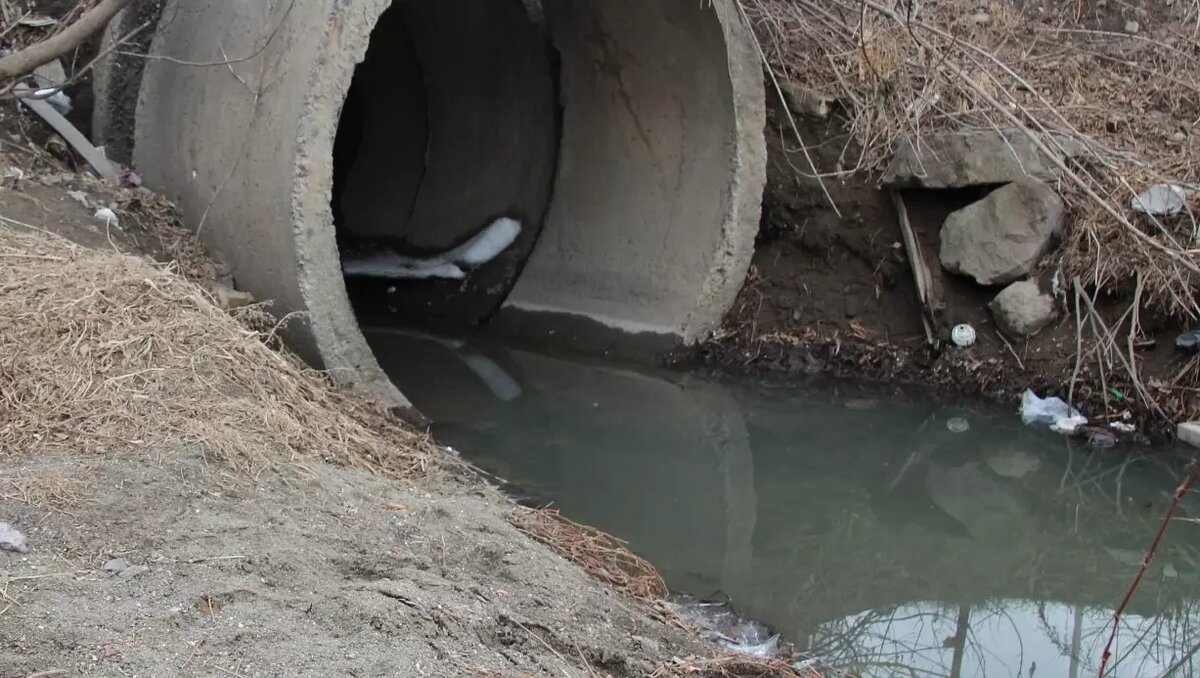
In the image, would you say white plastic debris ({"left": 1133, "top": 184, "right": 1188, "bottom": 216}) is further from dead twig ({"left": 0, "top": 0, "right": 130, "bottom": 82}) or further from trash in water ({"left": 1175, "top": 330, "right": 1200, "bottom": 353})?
dead twig ({"left": 0, "top": 0, "right": 130, "bottom": 82})

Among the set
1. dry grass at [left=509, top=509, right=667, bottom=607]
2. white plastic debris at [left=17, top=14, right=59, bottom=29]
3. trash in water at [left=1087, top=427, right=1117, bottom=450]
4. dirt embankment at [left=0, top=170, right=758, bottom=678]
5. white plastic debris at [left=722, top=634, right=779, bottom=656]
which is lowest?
white plastic debris at [left=722, top=634, right=779, bottom=656]

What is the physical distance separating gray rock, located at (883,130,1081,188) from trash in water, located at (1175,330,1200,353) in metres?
1.04

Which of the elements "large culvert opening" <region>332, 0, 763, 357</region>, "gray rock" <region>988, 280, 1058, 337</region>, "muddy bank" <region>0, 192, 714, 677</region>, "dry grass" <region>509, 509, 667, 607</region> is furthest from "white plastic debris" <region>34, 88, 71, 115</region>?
"gray rock" <region>988, 280, 1058, 337</region>

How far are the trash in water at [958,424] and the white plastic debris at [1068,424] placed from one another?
0.39 m

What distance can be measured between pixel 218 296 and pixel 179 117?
117 cm

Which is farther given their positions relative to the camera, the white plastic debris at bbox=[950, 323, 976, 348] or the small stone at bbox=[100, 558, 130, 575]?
the white plastic debris at bbox=[950, 323, 976, 348]

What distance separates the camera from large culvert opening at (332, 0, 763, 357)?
6145 millimetres

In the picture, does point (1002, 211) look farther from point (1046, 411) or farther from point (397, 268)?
point (397, 268)

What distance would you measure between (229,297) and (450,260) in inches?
125

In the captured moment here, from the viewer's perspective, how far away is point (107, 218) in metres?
4.79

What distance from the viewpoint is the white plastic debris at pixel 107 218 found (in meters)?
4.76

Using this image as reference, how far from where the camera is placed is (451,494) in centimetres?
388

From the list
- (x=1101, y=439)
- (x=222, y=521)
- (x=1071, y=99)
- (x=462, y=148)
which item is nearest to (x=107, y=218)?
(x=222, y=521)

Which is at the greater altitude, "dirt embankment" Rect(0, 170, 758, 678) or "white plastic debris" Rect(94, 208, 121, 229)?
"white plastic debris" Rect(94, 208, 121, 229)
